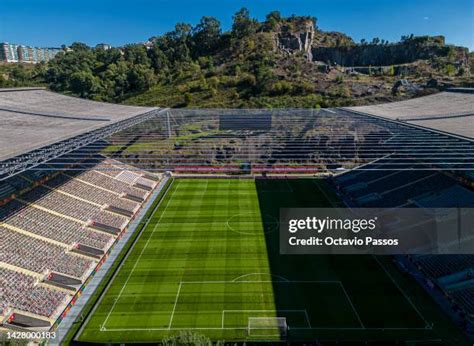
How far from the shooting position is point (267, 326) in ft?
60.6

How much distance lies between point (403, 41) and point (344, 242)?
9613 centimetres

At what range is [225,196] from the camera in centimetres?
3697

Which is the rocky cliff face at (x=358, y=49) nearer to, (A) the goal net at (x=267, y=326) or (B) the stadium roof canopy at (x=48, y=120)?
(B) the stadium roof canopy at (x=48, y=120)

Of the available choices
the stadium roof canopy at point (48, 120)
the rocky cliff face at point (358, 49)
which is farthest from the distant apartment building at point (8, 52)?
the stadium roof canopy at point (48, 120)

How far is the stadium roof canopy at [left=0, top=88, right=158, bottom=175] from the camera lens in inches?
977

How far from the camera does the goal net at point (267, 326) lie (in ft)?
59.1

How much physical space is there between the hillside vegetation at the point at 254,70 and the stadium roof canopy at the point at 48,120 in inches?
937

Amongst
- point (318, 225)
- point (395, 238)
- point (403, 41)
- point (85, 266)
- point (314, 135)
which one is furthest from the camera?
point (403, 41)

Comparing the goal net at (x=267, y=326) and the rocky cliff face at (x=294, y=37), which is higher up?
the rocky cliff face at (x=294, y=37)

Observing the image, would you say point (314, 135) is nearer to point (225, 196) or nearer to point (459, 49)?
point (225, 196)

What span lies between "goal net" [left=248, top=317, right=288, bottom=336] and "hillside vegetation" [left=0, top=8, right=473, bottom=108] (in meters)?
50.5

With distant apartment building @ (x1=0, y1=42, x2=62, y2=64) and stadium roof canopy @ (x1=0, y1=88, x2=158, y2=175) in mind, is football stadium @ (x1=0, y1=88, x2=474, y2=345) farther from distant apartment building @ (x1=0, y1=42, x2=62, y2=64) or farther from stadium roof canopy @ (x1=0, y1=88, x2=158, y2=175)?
distant apartment building @ (x1=0, y1=42, x2=62, y2=64)

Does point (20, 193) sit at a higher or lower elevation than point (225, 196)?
higher

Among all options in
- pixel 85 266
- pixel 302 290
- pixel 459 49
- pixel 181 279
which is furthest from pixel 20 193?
pixel 459 49
